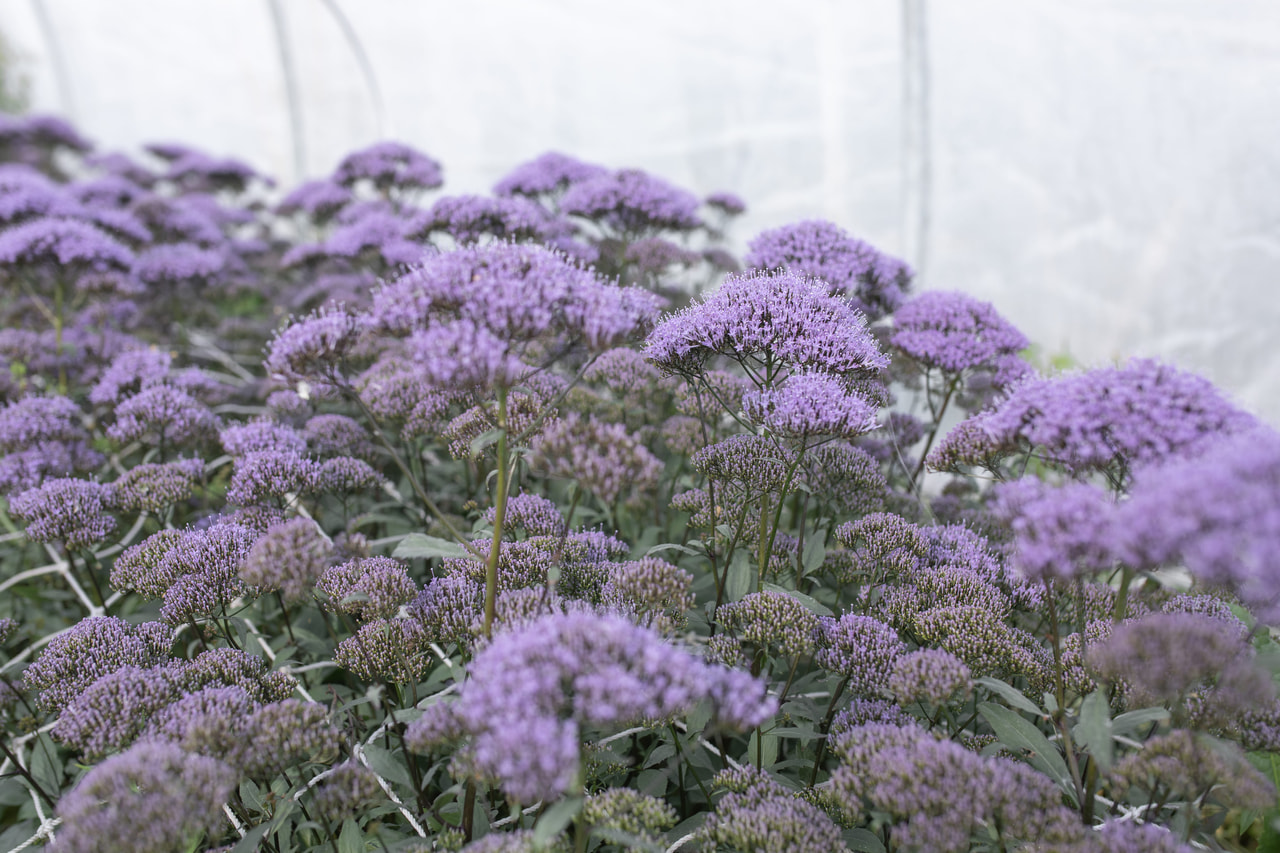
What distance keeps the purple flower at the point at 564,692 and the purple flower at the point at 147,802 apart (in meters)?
0.66

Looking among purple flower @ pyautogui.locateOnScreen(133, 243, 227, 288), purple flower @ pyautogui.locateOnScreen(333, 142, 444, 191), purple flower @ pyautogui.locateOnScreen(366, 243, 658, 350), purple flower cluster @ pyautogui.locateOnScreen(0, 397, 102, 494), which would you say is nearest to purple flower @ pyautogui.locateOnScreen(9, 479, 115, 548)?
purple flower cluster @ pyautogui.locateOnScreen(0, 397, 102, 494)

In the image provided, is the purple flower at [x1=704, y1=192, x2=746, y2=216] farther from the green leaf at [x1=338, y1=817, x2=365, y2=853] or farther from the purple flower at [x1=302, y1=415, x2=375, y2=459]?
the green leaf at [x1=338, y1=817, x2=365, y2=853]

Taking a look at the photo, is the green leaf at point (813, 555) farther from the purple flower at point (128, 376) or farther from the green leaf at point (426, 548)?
the purple flower at point (128, 376)

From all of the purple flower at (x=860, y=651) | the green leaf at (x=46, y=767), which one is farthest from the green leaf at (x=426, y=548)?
the green leaf at (x=46, y=767)

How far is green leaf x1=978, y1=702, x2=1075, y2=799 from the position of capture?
→ 2.27m

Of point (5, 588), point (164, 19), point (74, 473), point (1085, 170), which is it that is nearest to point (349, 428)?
point (74, 473)

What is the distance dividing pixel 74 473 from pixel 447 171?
33.1ft

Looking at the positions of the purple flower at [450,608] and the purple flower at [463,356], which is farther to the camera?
the purple flower at [450,608]

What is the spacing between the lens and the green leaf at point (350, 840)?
2232 mm

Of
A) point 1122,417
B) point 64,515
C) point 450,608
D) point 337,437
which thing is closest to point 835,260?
point 1122,417

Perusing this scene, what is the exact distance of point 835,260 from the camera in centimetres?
385

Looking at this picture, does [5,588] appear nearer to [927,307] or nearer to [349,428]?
[349,428]

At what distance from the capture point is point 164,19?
1469 cm

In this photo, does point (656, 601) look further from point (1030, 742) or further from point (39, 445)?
point (39, 445)
